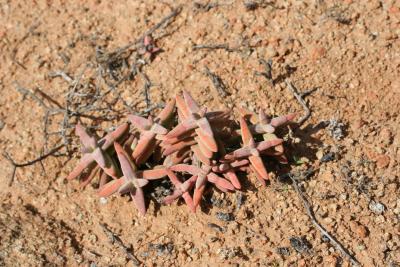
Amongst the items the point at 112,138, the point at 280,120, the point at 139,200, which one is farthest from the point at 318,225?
the point at 112,138

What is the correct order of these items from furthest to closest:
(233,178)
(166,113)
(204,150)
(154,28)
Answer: (154,28), (166,113), (233,178), (204,150)

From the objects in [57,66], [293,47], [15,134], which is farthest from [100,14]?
[293,47]

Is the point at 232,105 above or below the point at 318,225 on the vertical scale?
above

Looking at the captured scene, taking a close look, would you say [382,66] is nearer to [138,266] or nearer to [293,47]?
[293,47]

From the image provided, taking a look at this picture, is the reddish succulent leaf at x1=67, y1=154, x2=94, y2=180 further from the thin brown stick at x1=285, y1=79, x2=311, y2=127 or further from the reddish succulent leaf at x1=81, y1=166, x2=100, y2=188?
the thin brown stick at x1=285, y1=79, x2=311, y2=127

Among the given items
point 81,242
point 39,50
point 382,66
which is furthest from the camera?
point 39,50

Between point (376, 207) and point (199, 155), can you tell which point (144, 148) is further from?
point (376, 207)

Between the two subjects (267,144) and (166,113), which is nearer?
(267,144)

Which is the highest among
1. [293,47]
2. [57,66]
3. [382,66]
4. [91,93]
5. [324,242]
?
[57,66]
